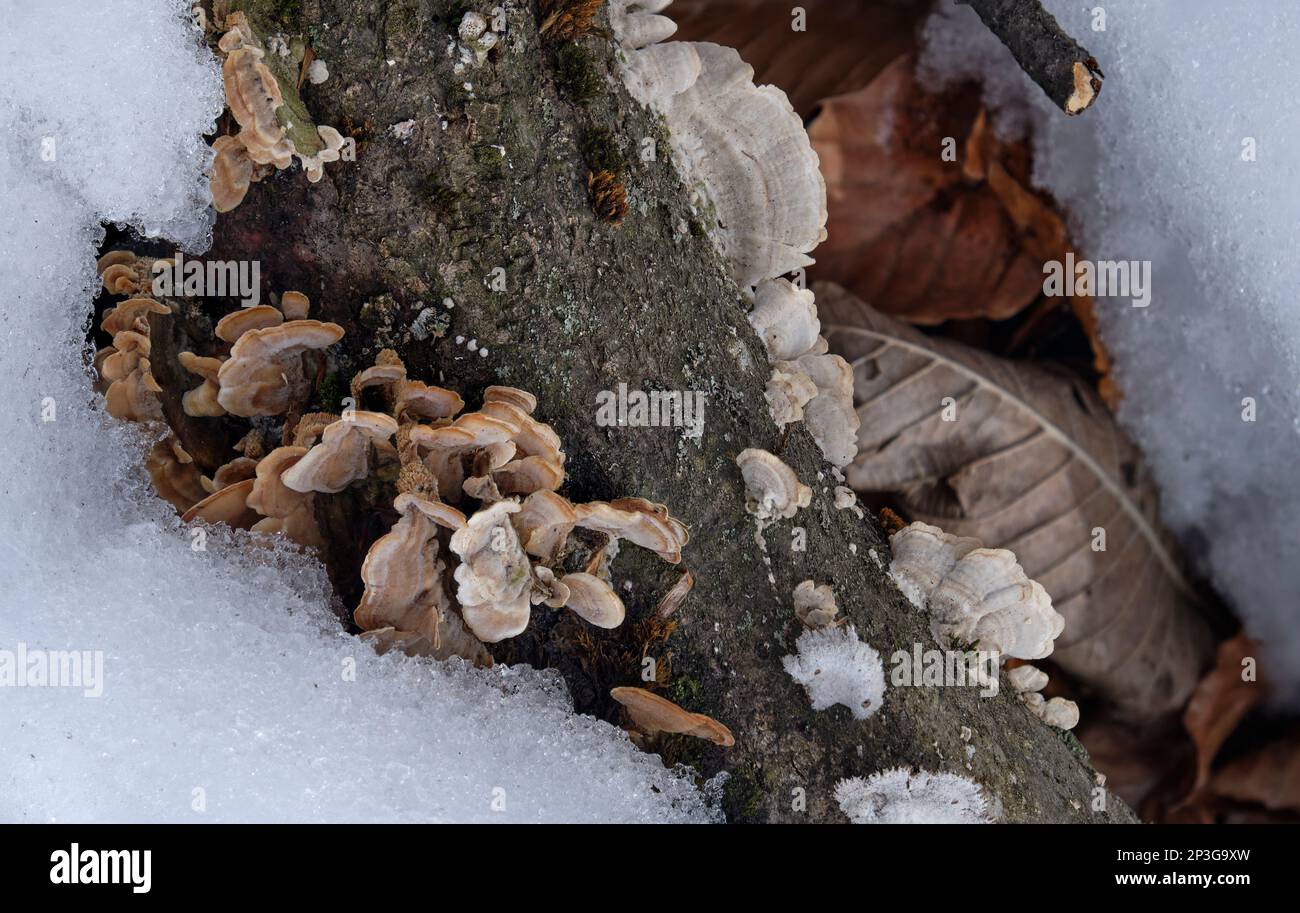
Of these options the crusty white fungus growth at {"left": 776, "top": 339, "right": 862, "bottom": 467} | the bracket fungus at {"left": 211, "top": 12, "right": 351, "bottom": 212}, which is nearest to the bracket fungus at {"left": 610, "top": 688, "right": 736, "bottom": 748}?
the crusty white fungus growth at {"left": 776, "top": 339, "right": 862, "bottom": 467}

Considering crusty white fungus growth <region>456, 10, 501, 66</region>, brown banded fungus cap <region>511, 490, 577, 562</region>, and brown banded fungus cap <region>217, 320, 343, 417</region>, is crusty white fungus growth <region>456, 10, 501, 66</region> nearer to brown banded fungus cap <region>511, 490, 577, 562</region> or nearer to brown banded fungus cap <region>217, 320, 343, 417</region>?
brown banded fungus cap <region>217, 320, 343, 417</region>

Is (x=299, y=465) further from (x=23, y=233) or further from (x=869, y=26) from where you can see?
(x=869, y=26)

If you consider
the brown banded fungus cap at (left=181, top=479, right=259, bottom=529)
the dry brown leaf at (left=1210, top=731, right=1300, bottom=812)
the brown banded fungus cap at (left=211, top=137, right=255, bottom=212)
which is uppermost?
the brown banded fungus cap at (left=211, top=137, right=255, bottom=212)

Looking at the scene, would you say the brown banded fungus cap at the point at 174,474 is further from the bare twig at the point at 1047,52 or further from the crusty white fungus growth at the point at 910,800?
the bare twig at the point at 1047,52

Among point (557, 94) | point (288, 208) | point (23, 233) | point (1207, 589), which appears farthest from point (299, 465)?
point (1207, 589)

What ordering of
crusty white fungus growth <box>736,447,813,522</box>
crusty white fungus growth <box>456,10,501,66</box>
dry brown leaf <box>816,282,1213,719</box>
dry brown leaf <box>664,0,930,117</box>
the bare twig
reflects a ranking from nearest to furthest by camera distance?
crusty white fungus growth <box>456,10,501,66</box> → crusty white fungus growth <box>736,447,813,522</box> → the bare twig → dry brown leaf <box>816,282,1213,719</box> → dry brown leaf <box>664,0,930,117</box>

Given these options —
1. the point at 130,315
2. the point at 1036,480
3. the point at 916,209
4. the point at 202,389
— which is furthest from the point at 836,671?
the point at 916,209
